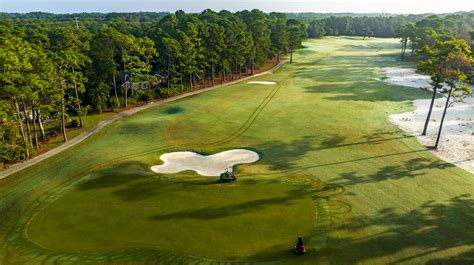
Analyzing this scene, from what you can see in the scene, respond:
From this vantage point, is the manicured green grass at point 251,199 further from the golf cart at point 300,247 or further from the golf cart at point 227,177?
the golf cart at point 227,177

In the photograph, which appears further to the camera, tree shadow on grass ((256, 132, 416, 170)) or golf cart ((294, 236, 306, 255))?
tree shadow on grass ((256, 132, 416, 170))

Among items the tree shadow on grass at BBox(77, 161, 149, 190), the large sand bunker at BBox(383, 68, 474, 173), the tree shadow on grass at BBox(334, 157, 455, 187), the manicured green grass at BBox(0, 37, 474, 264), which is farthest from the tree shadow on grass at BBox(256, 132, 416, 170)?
the tree shadow on grass at BBox(77, 161, 149, 190)

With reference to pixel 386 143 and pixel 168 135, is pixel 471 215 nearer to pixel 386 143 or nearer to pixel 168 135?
pixel 386 143

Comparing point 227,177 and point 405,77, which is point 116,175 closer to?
point 227,177

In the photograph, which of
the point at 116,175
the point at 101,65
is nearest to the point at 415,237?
the point at 116,175

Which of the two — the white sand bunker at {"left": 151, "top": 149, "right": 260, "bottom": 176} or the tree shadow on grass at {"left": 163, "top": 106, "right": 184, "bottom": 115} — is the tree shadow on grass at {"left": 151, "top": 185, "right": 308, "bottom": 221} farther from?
the tree shadow on grass at {"left": 163, "top": 106, "right": 184, "bottom": 115}

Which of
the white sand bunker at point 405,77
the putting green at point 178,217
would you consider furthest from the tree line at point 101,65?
the white sand bunker at point 405,77
